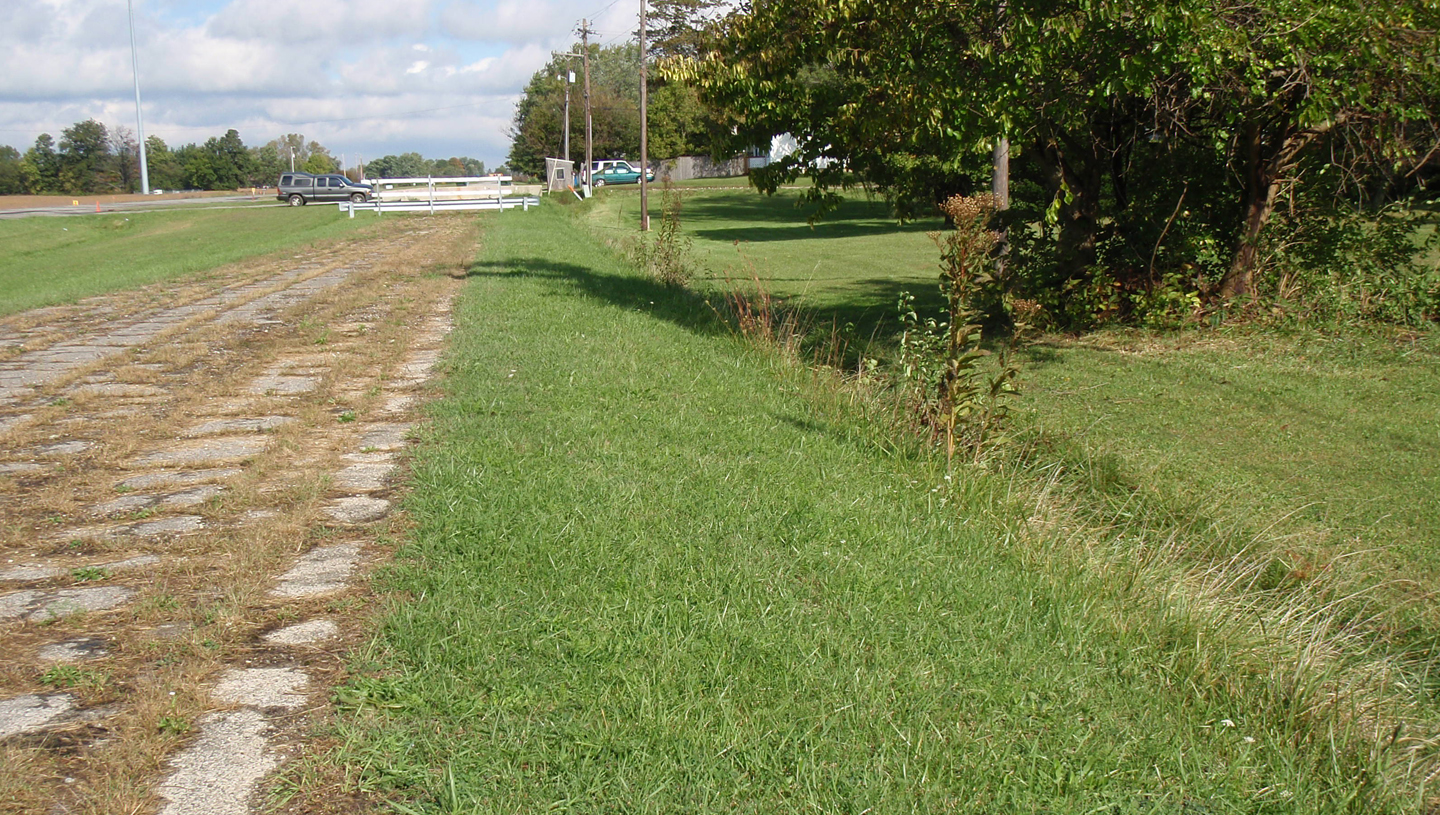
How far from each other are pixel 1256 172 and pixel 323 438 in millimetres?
10359

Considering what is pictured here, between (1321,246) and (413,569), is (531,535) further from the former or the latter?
(1321,246)

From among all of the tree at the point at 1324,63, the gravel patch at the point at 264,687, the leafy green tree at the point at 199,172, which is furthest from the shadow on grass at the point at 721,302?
the leafy green tree at the point at 199,172

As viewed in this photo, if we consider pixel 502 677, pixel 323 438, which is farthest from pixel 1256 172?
pixel 502 677

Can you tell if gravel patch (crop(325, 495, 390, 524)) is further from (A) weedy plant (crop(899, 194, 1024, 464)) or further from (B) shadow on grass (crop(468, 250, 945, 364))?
(B) shadow on grass (crop(468, 250, 945, 364))

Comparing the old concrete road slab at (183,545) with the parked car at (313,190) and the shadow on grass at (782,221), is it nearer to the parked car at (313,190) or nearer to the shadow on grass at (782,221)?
the shadow on grass at (782,221)

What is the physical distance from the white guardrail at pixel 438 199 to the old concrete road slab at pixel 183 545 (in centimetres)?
→ 2791

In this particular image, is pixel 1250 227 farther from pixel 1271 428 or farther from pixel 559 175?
pixel 559 175

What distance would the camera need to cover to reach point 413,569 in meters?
3.96

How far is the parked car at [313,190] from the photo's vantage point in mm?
52438

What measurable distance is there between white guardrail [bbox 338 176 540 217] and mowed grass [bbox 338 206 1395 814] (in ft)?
106

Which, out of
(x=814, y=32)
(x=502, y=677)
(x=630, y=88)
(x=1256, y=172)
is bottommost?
(x=502, y=677)

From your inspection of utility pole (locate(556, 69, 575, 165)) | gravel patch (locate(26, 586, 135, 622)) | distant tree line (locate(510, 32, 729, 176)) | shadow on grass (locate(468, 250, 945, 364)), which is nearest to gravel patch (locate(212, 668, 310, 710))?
gravel patch (locate(26, 586, 135, 622))

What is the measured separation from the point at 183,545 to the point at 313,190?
52.8 meters

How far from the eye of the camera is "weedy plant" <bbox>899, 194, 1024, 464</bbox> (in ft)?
Result: 18.4
